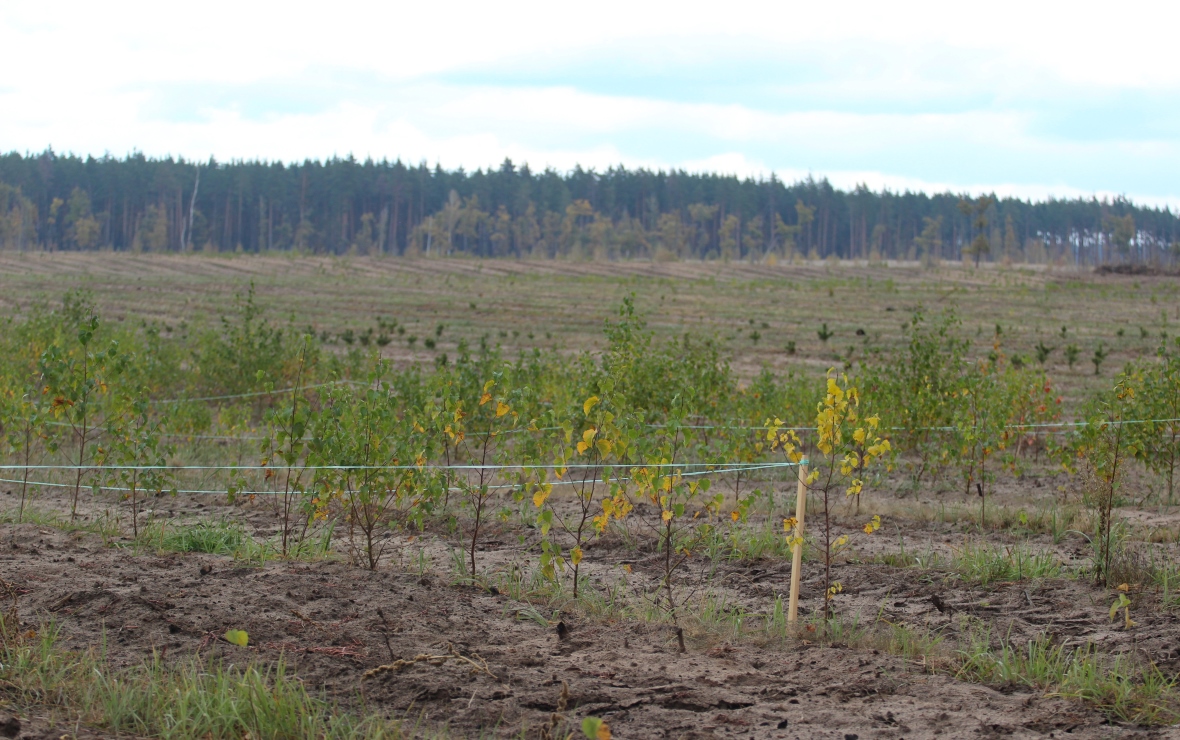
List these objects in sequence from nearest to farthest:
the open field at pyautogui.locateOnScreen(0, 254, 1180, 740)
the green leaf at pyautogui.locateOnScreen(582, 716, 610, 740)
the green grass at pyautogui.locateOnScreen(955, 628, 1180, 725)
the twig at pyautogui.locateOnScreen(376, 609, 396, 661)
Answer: the green leaf at pyautogui.locateOnScreen(582, 716, 610, 740) → the open field at pyautogui.locateOnScreen(0, 254, 1180, 740) → the green grass at pyautogui.locateOnScreen(955, 628, 1180, 725) → the twig at pyautogui.locateOnScreen(376, 609, 396, 661)

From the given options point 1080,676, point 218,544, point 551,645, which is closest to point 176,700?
point 551,645

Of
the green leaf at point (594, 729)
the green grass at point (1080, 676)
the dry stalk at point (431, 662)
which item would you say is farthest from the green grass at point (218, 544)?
the green grass at point (1080, 676)

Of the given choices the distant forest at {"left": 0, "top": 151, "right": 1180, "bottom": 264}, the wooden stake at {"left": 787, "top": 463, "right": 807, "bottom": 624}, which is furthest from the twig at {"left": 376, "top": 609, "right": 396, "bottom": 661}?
the distant forest at {"left": 0, "top": 151, "right": 1180, "bottom": 264}

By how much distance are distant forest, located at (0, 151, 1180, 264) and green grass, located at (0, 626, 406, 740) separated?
82.1m

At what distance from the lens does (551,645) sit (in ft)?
13.7

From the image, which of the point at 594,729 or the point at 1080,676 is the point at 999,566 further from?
the point at 594,729

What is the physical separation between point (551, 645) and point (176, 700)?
150cm

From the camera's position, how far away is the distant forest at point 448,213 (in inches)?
3543

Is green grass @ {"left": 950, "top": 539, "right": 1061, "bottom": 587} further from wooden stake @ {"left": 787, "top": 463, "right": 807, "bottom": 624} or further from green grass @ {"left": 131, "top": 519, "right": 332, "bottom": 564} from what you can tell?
green grass @ {"left": 131, "top": 519, "right": 332, "bottom": 564}

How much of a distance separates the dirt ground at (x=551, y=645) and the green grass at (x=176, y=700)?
0.45 feet

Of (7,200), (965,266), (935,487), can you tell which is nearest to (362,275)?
(965,266)

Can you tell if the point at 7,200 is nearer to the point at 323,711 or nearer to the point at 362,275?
the point at 362,275

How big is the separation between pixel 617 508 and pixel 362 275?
157ft

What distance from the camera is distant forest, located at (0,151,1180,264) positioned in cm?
9000
